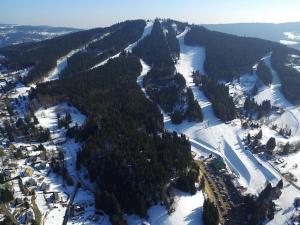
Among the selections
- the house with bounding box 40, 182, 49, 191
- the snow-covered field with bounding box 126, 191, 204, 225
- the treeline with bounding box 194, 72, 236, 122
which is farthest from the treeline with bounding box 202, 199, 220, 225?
the treeline with bounding box 194, 72, 236, 122

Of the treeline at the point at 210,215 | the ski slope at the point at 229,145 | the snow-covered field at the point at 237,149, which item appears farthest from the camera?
the ski slope at the point at 229,145

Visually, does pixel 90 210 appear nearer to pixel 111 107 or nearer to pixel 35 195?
pixel 35 195

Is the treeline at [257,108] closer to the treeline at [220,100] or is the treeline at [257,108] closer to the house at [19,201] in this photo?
the treeline at [220,100]

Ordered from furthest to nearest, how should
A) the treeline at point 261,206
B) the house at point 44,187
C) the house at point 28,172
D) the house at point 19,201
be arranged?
the house at point 28,172
the house at point 44,187
the treeline at point 261,206
the house at point 19,201

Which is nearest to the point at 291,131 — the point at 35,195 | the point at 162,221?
the point at 162,221

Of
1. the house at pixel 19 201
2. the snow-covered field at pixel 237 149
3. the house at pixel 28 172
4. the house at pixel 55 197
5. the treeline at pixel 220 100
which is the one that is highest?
the treeline at pixel 220 100

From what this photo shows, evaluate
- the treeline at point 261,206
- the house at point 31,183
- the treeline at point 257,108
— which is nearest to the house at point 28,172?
the house at point 31,183
